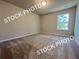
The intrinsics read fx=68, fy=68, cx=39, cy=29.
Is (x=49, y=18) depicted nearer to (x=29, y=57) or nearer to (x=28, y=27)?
(x=28, y=27)

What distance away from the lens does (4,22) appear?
3711 mm

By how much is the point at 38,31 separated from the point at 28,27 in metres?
1.64

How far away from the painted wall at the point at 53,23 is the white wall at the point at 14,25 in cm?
114

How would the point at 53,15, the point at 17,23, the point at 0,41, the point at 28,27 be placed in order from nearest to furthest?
1. the point at 0,41
2. the point at 17,23
3. the point at 28,27
4. the point at 53,15

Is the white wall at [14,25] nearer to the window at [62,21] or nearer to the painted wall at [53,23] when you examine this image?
the painted wall at [53,23]

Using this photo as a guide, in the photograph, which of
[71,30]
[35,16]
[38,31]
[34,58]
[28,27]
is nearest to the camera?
[34,58]

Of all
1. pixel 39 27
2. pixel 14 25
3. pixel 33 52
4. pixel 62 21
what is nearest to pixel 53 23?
pixel 62 21

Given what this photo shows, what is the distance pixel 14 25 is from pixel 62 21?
366 centimetres

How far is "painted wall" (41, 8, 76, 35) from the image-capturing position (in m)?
4.93

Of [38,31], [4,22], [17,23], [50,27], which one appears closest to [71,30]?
[50,27]

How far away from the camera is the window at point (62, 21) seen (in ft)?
17.3

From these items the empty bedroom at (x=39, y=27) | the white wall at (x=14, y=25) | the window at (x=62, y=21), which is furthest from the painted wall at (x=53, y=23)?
the white wall at (x=14, y=25)

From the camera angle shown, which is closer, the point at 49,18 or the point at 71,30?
the point at 71,30

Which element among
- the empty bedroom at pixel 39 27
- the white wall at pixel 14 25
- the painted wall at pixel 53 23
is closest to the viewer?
the empty bedroom at pixel 39 27
